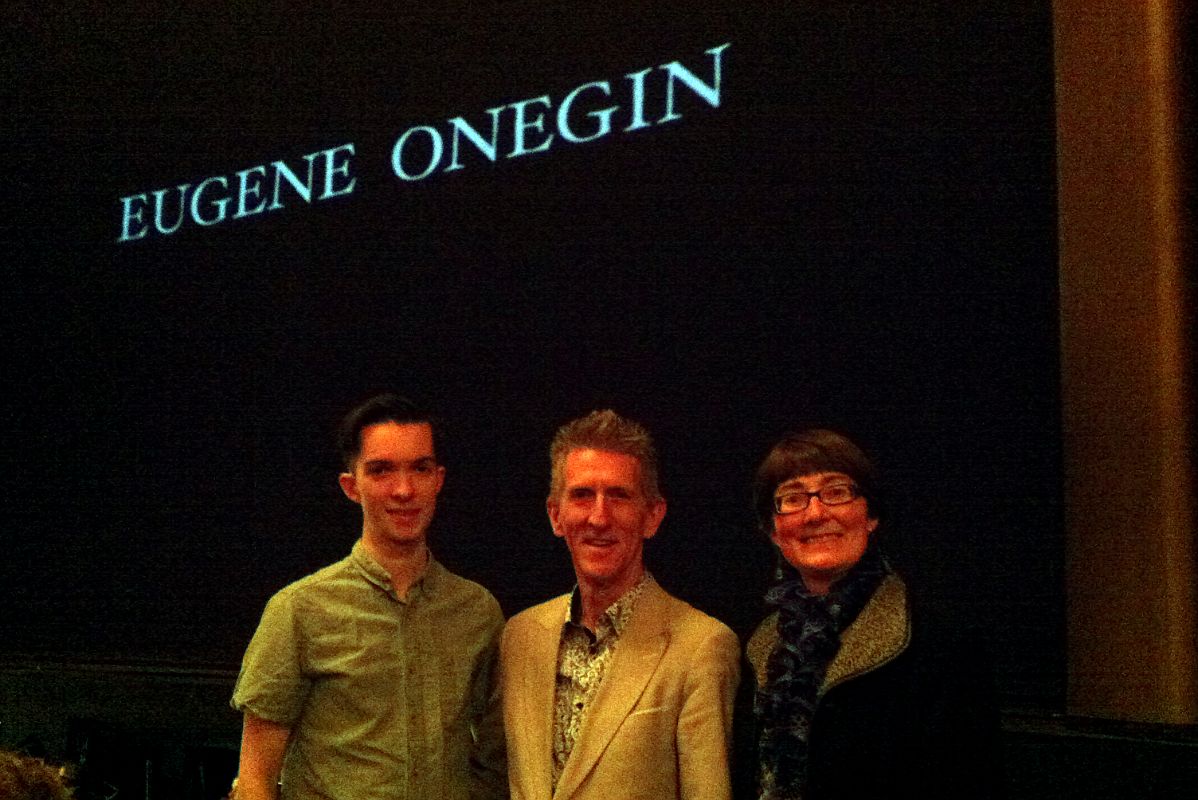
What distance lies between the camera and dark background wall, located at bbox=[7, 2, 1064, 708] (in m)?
3.09

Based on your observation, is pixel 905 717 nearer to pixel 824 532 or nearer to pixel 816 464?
pixel 824 532

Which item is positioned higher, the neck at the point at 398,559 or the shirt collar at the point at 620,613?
the neck at the point at 398,559

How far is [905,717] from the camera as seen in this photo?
1925 millimetres

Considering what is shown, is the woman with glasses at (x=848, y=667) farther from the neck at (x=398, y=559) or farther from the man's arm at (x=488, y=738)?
the neck at (x=398, y=559)

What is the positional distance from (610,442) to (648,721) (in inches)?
21.5

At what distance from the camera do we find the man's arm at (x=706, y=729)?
216 cm

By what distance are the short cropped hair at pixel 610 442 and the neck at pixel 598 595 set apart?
0.60ft

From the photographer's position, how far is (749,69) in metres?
3.38

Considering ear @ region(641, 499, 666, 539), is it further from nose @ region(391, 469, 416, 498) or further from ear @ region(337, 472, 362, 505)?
ear @ region(337, 472, 362, 505)

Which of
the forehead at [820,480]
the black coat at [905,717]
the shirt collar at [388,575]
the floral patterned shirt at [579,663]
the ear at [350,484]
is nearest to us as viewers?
the black coat at [905,717]

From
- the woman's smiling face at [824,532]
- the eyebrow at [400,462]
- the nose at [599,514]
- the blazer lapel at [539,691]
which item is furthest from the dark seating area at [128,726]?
the woman's smiling face at [824,532]

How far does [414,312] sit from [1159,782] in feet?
7.83

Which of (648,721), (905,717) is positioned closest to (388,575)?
(648,721)

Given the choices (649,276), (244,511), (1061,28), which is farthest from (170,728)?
(1061,28)
